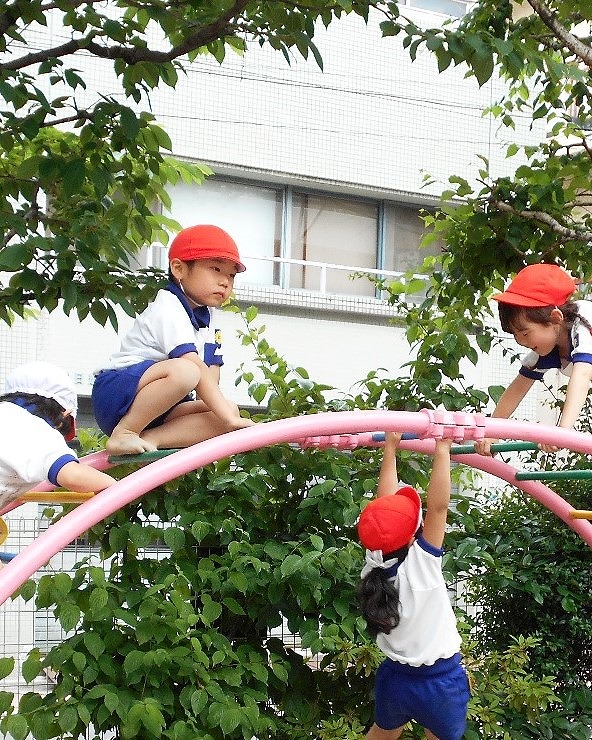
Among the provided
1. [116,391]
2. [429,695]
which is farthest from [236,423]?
[429,695]

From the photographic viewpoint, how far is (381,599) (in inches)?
146

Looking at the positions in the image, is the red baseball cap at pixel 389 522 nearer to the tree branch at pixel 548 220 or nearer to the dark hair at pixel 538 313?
the dark hair at pixel 538 313

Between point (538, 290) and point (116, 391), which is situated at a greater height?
point (538, 290)

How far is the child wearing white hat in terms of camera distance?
2857 mm

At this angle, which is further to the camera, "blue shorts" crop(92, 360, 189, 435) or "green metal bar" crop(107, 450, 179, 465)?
"blue shorts" crop(92, 360, 189, 435)

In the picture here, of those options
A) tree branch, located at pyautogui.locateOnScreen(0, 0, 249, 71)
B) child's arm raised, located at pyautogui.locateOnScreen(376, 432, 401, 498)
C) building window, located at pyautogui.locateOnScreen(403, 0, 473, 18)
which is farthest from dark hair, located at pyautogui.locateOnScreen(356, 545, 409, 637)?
building window, located at pyautogui.locateOnScreen(403, 0, 473, 18)

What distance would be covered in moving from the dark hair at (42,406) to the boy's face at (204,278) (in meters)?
0.67

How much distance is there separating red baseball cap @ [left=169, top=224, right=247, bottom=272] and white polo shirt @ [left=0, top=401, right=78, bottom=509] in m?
0.86

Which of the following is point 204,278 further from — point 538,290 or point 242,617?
point 242,617

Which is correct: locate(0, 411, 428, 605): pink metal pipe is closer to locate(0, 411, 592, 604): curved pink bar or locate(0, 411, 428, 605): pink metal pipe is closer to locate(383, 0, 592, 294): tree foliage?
locate(0, 411, 592, 604): curved pink bar

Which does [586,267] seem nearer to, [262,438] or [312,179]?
[262,438]

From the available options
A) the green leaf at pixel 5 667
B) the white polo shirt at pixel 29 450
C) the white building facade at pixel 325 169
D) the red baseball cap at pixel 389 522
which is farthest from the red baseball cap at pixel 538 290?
the white building facade at pixel 325 169

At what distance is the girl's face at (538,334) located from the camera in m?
3.63

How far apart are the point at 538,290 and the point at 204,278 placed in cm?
108
